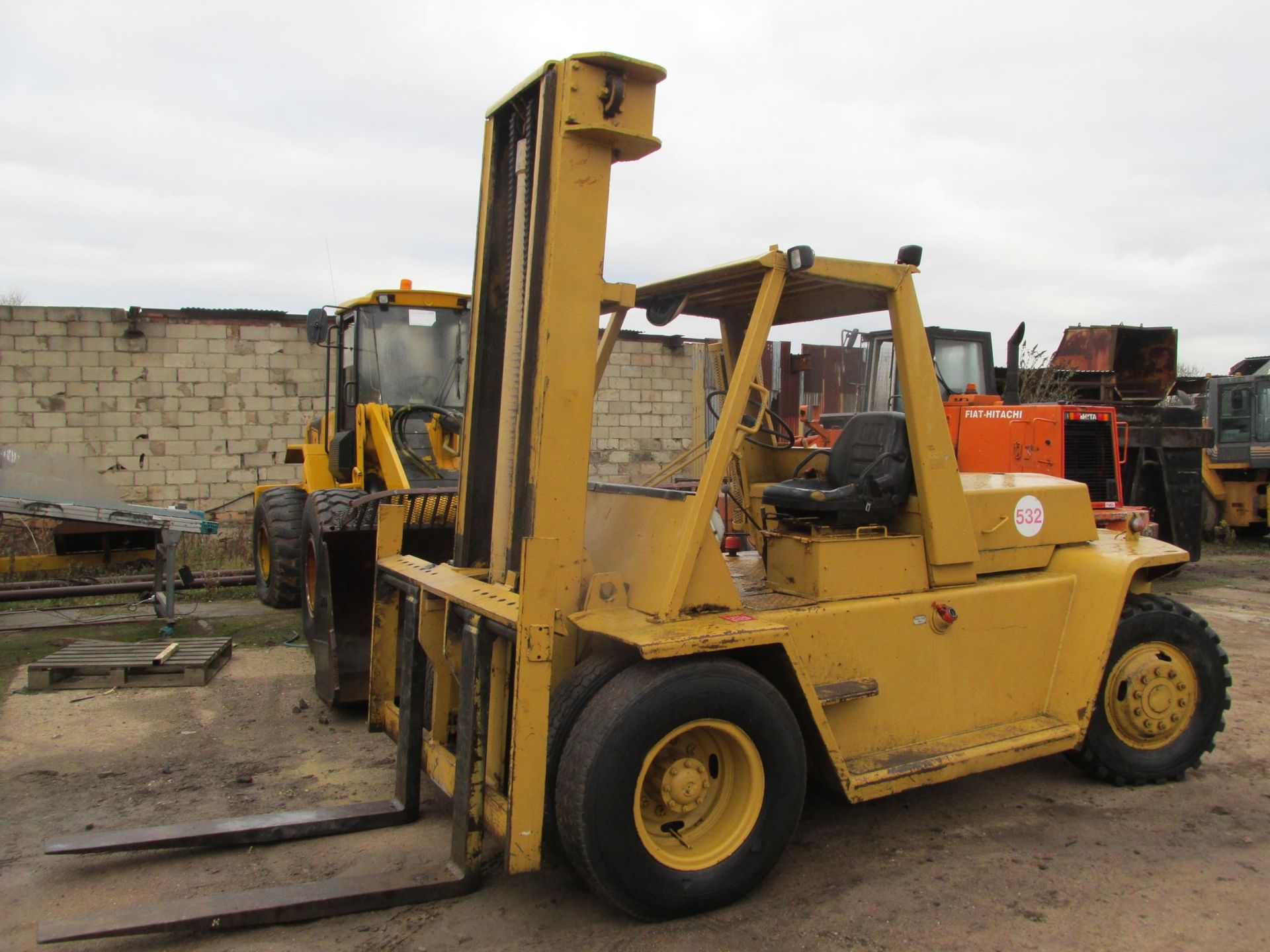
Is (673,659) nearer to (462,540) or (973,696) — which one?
(462,540)

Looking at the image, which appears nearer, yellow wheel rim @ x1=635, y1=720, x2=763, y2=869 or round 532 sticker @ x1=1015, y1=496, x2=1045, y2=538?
yellow wheel rim @ x1=635, y1=720, x2=763, y2=869

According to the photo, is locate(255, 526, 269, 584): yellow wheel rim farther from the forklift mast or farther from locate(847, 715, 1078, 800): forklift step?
locate(847, 715, 1078, 800): forklift step

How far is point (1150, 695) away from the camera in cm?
461

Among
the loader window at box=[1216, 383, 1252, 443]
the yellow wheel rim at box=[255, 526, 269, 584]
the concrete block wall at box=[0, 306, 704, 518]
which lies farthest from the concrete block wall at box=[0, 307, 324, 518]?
the loader window at box=[1216, 383, 1252, 443]

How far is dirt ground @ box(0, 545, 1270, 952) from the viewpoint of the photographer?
3219mm

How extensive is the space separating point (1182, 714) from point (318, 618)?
4.61 metres

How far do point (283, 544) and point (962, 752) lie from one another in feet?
20.6

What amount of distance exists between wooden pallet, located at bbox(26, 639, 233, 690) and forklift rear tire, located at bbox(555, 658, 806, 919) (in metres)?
4.24

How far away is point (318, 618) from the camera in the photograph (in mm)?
5664

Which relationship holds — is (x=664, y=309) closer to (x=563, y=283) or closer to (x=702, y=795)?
(x=563, y=283)

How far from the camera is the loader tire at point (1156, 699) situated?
14.9ft

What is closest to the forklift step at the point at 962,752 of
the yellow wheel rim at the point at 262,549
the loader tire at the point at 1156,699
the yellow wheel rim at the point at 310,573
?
the loader tire at the point at 1156,699

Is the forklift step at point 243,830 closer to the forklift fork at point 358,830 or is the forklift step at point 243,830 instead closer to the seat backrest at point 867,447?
the forklift fork at point 358,830

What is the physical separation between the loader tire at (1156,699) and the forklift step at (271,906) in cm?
302
